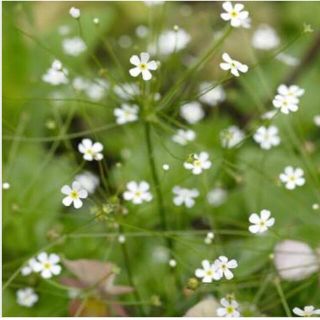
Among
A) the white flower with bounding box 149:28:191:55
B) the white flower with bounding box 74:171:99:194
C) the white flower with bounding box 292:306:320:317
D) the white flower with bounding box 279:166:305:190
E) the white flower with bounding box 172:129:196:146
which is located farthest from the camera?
the white flower with bounding box 149:28:191:55

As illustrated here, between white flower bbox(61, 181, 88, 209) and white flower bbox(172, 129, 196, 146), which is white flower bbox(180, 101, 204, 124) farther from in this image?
white flower bbox(61, 181, 88, 209)

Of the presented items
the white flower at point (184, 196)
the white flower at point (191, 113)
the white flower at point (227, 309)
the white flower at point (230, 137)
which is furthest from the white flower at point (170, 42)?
the white flower at point (227, 309)

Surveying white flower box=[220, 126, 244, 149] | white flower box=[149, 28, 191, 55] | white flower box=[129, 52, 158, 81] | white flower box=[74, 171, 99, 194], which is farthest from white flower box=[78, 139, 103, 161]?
white flower box=[149, 28, 191, 55]

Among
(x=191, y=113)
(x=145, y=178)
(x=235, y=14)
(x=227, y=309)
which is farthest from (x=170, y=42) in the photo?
(x=227, y=309)

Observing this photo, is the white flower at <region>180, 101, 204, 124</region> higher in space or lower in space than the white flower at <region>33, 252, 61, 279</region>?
higher

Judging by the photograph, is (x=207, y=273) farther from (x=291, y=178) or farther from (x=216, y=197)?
(x=216, y=197)

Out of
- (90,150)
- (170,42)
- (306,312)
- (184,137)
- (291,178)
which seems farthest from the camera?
(170,42)

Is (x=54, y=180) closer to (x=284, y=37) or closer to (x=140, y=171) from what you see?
(x=140, y=171)

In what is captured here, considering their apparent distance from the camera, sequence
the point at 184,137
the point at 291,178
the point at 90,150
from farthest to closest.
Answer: the point at 184,137 < the point at 291,178 < the point at 90,150
